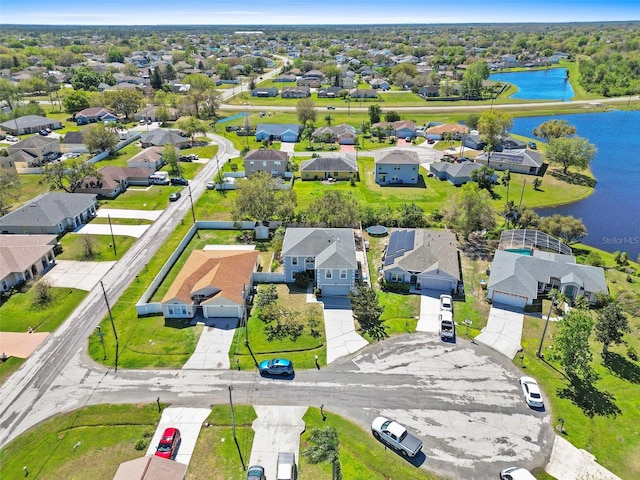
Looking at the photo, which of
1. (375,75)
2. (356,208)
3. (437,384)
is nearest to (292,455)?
(437,384)

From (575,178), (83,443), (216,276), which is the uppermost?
(216,276)

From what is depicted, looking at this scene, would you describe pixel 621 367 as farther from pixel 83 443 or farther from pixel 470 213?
pixel 83 443

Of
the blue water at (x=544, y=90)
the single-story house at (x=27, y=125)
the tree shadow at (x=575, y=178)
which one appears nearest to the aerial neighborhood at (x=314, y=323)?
the tree shadow at (x=575, y=178)

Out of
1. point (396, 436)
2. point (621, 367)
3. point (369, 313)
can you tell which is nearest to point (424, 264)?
point (369, 313)

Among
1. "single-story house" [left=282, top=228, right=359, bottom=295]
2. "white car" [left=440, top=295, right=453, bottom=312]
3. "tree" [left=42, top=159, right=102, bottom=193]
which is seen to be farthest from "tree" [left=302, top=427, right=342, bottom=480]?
"tree" [left=42, top=159, right=102, bottom=193]

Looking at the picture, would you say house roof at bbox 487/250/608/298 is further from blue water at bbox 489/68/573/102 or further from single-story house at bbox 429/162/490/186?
blue water at bbox 489/68/573/102

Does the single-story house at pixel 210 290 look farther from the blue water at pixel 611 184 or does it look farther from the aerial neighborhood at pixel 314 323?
the blue water at pixel 611 184
